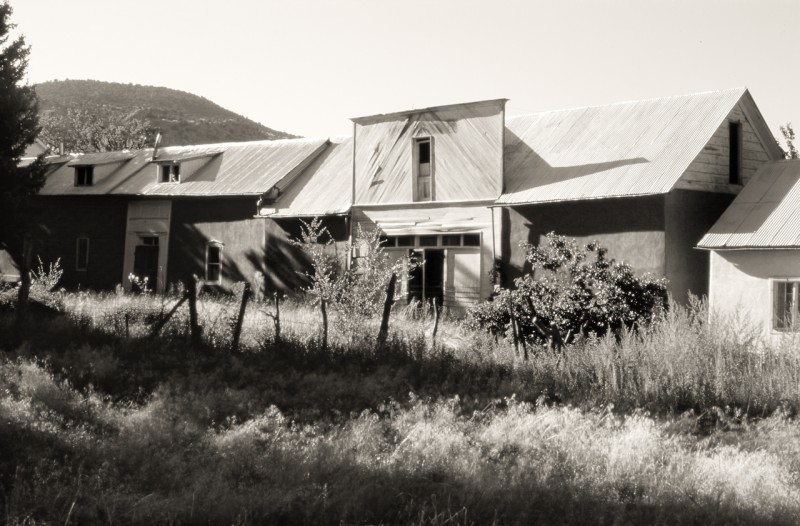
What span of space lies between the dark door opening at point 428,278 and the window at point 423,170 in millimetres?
1547

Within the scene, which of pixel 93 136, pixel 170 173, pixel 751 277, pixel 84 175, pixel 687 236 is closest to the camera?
pixel 751 277

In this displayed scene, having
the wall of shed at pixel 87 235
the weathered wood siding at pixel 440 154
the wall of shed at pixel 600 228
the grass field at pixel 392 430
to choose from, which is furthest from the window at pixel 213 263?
the grass field at pixel 392 430

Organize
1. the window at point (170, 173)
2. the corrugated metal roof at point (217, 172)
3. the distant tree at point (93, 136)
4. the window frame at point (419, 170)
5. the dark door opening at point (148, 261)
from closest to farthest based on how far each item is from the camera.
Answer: the window frame at point (419, 170)
the corrugated metal roof at point (217, 172)
the dark door opening at point (148, 261)
the window at point (170, 173)
the distant tree at point (93, 136)

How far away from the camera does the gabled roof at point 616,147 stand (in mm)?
19953

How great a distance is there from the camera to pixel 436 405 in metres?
10.7

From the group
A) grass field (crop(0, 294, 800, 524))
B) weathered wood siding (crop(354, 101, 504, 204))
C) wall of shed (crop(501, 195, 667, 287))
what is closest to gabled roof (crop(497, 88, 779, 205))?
wall of shed (crop(501, 195, 667, 287))

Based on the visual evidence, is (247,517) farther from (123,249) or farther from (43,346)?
(123,249)

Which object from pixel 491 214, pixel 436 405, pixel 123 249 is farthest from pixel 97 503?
pixel 123 249

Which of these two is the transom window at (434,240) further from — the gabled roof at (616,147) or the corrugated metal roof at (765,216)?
the corrugated metal roof at (765,216)

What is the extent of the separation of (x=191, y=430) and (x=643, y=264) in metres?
12.6

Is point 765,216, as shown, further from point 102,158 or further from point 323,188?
point 102,158

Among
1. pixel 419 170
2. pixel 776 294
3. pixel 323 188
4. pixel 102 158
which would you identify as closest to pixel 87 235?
pixel 102 158

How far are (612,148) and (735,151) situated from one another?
9.66 ft

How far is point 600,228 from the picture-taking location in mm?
20609
